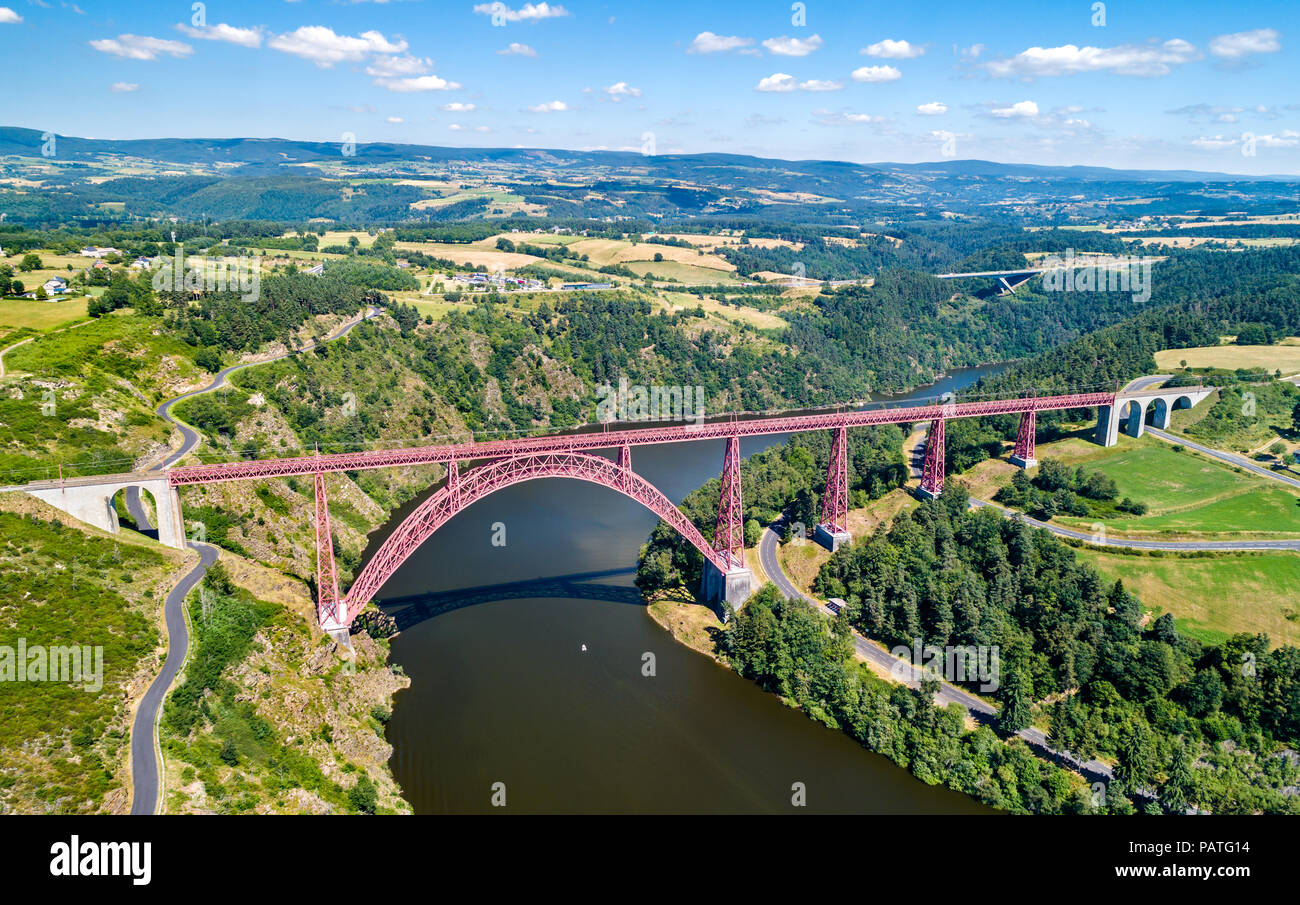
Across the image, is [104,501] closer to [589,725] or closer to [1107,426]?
[589,725]

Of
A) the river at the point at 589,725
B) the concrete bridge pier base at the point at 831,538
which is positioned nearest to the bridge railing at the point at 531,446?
the concrete bridge pier base at the point at 831,538

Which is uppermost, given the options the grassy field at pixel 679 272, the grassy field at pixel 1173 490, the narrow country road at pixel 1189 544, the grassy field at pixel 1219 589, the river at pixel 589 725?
the grassy field at pixel 679 272

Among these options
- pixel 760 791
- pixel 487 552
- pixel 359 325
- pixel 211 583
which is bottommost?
pixel 760 791

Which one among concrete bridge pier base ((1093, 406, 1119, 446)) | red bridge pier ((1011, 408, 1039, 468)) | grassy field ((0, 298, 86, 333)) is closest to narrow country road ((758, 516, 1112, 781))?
red bridge pier ((1011, 408, 1039, 468))

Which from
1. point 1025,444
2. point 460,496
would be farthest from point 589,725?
point 1025,444

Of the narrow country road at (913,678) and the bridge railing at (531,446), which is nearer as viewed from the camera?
the narrow country road at (913,678)

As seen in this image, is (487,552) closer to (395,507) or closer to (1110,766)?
(395,507)

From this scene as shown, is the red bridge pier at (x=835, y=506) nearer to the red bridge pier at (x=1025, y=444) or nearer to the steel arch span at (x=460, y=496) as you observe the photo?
the steel arch span at (x=460, y=496)

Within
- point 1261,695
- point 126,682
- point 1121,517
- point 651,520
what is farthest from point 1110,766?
point 126,682
